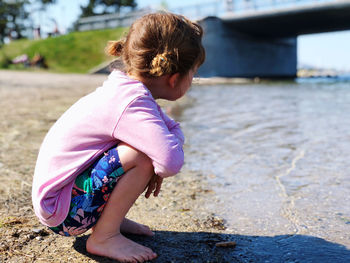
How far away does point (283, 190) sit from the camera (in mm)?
2320

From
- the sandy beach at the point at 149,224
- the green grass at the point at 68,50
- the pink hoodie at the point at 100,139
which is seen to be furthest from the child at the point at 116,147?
the green grass at the point at 68,50

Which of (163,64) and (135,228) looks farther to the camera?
(135,228)

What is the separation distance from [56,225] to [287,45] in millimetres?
35967

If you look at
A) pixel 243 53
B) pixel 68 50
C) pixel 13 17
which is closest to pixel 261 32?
pixel 243 53

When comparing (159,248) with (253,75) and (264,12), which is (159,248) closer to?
(264,12)

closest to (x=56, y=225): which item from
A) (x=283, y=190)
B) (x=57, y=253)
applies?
(x=57, y=253)

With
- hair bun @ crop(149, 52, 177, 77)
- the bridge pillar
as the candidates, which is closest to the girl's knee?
hair bun @ crop(149, 52, 177, 77)

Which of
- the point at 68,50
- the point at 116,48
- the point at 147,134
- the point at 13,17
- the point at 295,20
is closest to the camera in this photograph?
the point at 147,134

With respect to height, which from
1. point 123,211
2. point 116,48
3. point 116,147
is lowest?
point 123,211

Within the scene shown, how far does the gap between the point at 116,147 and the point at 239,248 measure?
65 centimetres

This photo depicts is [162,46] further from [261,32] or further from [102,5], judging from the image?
[102,5]

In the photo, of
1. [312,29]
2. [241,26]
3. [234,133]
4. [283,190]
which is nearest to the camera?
[283,190]

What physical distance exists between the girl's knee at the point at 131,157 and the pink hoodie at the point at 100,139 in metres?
0.04

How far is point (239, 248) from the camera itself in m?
1.58
